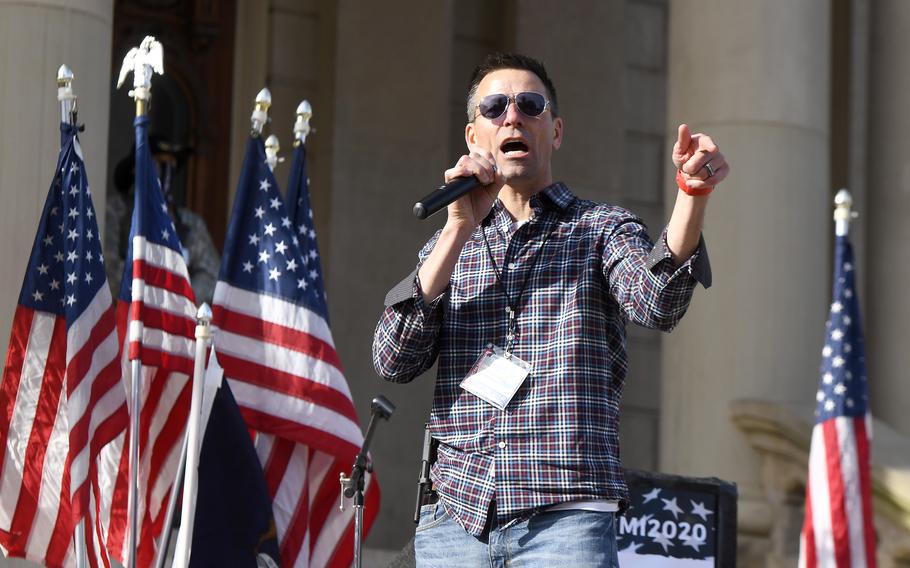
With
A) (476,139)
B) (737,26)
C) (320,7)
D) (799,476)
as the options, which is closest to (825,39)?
(737,26)

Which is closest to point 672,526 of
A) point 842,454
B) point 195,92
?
point 842,454

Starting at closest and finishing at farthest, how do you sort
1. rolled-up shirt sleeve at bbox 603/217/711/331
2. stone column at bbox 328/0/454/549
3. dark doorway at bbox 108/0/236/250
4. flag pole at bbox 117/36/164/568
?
rolled-up shirt sleeve at bbox 603/217/711/331 < flag pole at bbox 117/36/164/568 < stone column at bbox 328/0/454/549 < dark doorway at bbox 108/0/236/250

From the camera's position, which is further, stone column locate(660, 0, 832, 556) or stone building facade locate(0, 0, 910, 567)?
stone column locate(660, 0, 832, 556)

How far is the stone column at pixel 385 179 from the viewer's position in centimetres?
1270

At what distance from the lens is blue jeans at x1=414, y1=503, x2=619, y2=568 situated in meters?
3.77

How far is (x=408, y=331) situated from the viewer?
4043 millimetres

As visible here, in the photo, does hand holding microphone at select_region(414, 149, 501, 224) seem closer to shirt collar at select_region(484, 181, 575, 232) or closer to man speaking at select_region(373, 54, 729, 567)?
man speaking at select_region(373, 54, 729, 567)

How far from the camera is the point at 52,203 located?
7.53 m

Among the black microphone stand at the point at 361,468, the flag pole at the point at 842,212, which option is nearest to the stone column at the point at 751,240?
the flag pole at the point at 842,212

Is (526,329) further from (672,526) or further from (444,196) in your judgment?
(672,526)

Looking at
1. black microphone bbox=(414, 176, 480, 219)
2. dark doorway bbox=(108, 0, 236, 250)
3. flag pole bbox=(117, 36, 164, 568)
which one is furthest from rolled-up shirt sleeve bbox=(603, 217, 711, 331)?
dark doorway bbox=(108, 0, 236, 250)

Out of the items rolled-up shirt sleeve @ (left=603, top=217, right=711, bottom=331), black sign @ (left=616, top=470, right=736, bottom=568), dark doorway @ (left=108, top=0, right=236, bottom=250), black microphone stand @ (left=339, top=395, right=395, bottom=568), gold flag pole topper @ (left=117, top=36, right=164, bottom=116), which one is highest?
dark doorway @ (left=108, top=0, right=236, bottom=250)

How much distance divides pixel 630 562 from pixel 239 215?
261 centimetres

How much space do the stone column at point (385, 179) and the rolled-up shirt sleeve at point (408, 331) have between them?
333 inches
